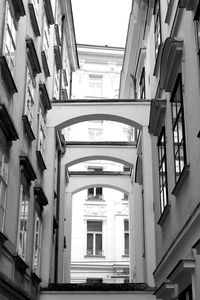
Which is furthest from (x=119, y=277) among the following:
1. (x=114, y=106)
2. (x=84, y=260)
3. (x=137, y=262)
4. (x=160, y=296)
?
(x=160, y=296)

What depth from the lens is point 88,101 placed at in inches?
682

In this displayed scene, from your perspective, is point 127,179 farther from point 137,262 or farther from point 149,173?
point 149,173

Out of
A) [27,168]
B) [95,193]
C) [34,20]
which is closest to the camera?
[27,168]

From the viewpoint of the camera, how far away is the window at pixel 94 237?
34.1m

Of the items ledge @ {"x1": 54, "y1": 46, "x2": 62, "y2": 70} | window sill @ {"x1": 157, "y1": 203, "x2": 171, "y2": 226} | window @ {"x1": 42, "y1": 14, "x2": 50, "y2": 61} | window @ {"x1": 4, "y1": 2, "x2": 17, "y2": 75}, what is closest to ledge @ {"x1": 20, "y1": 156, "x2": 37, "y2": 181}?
window @ {"x1": 4, "y1": 2, "x2": 17, "y2": 75}

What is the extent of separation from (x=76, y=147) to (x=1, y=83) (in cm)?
1120

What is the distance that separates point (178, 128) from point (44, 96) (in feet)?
20.0

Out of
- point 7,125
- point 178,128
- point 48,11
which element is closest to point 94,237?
point 48,11

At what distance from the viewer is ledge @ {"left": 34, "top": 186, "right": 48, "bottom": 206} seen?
14195 mm

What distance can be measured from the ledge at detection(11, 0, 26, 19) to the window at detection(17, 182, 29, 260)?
3837 millimetres

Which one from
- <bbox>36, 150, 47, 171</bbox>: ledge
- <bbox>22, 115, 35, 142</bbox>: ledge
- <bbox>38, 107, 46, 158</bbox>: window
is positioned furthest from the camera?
<bbox>38, 107, 46, 158</bbox>: window

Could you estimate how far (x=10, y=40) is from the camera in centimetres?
1145

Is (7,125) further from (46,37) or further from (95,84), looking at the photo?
(95,84)

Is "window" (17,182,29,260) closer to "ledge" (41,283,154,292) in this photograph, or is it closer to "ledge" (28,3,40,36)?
"ledge" (41,283,154,292)
